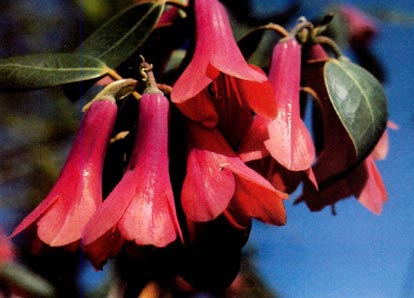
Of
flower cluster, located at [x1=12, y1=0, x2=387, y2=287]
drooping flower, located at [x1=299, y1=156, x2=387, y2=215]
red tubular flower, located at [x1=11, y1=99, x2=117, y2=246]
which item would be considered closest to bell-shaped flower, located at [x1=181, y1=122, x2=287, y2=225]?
flower cluster, located at [x1=12, y1=0, x2=387, y2=287]

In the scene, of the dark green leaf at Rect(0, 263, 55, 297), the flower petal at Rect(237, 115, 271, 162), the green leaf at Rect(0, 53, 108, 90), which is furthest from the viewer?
the dark green leaf at Rect(0, 263, 55, 297)

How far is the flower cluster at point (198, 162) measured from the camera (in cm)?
75

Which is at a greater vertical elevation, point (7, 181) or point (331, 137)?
point (331, 137)

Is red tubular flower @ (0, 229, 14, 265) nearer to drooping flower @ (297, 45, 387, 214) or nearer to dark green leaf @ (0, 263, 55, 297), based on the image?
dark green leaf @ (0, 263, 55, 297)

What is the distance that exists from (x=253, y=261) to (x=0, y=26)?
727 millimetres

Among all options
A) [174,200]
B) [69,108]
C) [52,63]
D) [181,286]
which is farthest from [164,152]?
[69,108]

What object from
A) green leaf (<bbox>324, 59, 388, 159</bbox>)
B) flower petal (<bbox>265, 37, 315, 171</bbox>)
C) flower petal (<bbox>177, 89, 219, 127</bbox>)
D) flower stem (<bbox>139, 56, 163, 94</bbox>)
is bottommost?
green leaf (<bbox>324, 59, 388, 159</bbox>)

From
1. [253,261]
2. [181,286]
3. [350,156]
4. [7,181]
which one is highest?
[350,156]

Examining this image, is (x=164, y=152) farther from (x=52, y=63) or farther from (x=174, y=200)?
(x=52, y=63)

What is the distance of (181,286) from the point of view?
128 centimetres

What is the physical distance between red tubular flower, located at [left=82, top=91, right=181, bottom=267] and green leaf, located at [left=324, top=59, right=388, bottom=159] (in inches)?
9.3

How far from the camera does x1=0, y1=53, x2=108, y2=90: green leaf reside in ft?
3.05

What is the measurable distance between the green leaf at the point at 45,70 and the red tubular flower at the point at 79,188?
9cm

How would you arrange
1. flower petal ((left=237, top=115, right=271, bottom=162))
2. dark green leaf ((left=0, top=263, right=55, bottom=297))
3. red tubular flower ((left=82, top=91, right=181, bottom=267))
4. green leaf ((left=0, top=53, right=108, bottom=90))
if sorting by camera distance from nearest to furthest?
red tubular flower ((left=82, top=91, right=181, bottom=267)) → flower petal ((left=237, top=115, right=271, bottom=162)) → green leaf ((left=0, top=53, right=108, bottom=90)) → dark green leaf ((left=0, top=263, right=55, bottom=297))
